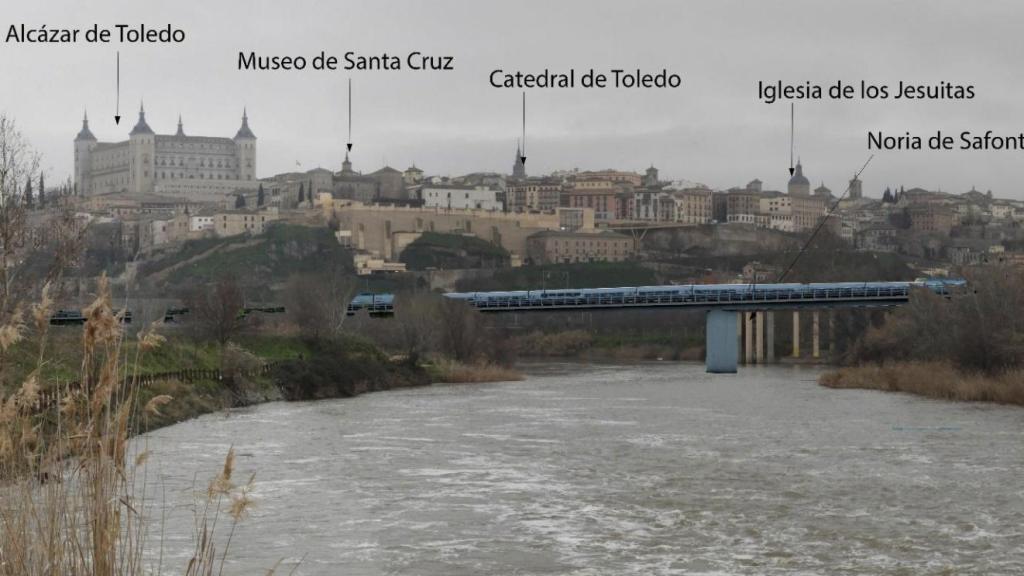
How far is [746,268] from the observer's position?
12344cm

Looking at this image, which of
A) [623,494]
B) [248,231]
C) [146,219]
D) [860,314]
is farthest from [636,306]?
[146,219]

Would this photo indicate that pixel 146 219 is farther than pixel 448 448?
Yes

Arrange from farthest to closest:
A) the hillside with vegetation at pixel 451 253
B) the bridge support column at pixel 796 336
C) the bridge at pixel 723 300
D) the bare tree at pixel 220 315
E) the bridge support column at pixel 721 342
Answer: the hillside with vegetation at pixel 451 253
the bridge support column at pixel 796 336
the bridge at pixel 723 300
the bridge support column at pixel 721 342
the bare tree at pixel 220 315

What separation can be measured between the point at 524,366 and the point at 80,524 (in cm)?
6083

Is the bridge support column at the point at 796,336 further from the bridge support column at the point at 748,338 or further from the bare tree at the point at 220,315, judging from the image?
the bare tree at the point at 220,315

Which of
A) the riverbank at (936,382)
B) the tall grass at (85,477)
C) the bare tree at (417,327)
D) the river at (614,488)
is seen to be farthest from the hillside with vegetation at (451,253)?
the tall grass at (85,477)

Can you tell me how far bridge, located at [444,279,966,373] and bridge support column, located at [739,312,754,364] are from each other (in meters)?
7.62

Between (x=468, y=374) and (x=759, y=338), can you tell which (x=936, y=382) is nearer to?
(x=468, y=374)

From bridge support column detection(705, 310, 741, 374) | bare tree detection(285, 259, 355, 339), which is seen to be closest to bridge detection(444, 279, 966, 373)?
bridge support column detection(705, 310, 741, 374)

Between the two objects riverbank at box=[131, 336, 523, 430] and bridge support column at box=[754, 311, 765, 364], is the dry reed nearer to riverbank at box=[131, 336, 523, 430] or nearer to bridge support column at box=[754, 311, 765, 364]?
riverbank at box=[131, 336, 523, 430]

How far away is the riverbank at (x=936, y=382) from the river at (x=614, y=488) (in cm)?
128

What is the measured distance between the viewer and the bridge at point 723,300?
60969 millimetres

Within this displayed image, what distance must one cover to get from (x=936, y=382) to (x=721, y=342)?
70.5ft

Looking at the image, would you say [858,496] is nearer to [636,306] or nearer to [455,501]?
[455,501]
